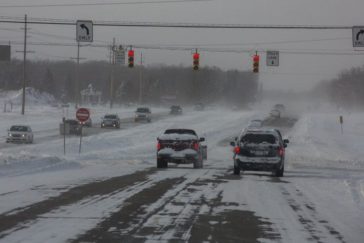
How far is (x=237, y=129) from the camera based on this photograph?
8031 centimetres

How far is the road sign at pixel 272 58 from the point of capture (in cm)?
4031

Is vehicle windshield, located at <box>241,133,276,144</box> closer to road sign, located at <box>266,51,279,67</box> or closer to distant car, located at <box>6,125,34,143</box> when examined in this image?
road sign, located at <box>266,51,279,67</box>

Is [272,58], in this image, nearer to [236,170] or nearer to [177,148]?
[177,148]

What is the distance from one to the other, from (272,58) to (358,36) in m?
8.30

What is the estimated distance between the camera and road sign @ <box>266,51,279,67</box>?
4031cm

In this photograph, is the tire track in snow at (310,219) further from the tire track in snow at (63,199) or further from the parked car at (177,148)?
the parked car at (177,148)

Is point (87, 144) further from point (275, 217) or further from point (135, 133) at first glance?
point (275, 217)

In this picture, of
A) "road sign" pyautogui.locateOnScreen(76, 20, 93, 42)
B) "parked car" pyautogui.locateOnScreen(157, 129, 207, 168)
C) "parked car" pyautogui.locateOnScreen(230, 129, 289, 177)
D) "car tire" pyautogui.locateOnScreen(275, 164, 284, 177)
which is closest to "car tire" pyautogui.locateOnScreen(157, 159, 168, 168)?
"parked car" pyautogui.locateOnScreen(157, 129, 207, 168)

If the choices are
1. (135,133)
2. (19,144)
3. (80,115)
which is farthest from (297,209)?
(135,133)

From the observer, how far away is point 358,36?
33.2 m

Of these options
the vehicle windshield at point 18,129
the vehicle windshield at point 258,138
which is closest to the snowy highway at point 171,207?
the vehicle windshield at point 258,138

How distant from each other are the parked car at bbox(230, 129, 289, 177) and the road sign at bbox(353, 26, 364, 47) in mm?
11652

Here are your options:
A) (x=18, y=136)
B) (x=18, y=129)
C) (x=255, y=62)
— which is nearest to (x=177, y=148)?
(x=255, y=62)

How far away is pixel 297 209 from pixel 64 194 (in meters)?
5.75
